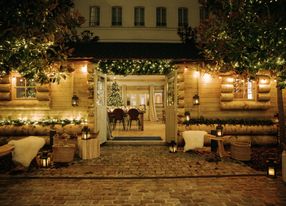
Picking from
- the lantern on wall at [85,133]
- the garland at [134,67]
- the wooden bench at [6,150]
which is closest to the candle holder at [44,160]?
the wooden bench at [6,150]

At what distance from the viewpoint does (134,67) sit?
10664 mm

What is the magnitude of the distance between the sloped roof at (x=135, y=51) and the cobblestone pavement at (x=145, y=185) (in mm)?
3618

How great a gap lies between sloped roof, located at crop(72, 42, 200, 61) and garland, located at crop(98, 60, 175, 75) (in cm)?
75

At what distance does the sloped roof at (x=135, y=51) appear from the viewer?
29.2ft

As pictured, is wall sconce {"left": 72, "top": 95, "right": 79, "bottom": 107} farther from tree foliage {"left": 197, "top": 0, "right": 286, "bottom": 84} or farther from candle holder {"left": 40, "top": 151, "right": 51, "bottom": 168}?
tree foliage {"left": 197, "top": 0, "right": 286, "bottom": 84}

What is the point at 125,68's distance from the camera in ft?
35.0

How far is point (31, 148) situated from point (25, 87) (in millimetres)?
3599

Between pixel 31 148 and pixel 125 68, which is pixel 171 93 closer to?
pixel 125 68

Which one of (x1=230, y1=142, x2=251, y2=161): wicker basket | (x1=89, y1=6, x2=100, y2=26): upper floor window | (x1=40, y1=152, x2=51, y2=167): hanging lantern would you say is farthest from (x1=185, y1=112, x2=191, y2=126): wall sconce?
(x1=89, y1=6, x2=100, y2=26): upper floor window

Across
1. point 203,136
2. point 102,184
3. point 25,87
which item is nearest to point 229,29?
point 203,136

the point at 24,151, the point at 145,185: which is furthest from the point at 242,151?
the point at 24,151

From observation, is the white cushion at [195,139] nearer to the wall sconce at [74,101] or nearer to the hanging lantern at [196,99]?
the hanging lantern at [196,99]

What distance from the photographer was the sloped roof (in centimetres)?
890

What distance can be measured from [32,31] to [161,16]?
18.9 m
